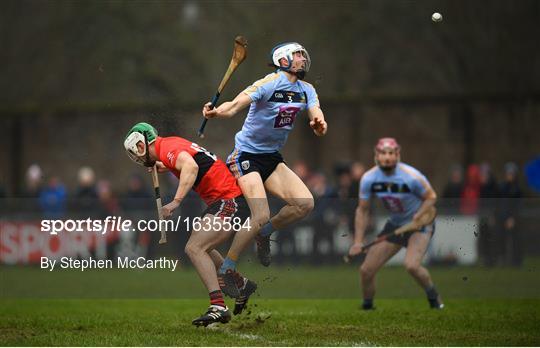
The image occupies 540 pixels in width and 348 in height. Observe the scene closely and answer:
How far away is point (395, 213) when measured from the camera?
16.5 meters

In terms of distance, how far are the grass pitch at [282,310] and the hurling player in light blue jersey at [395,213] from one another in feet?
1.46

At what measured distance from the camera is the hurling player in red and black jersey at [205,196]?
12.8m

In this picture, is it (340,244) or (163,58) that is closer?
(340,244)

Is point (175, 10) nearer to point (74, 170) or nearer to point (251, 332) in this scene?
point (74, 170)

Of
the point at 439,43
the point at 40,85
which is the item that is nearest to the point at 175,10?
the point at 40,85

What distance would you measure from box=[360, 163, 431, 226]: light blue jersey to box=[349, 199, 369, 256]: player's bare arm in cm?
10

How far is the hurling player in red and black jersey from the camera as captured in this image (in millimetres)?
12773

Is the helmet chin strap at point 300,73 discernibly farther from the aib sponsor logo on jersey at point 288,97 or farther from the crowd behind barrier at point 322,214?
the crowd behind barrier at point 322,214

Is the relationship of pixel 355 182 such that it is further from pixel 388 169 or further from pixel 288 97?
pixel 288 97

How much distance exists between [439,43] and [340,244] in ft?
40.4

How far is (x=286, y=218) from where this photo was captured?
14.0m

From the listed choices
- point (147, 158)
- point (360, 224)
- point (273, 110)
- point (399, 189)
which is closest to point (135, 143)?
point (147, 158)

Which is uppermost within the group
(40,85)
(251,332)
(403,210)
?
(40,85)
